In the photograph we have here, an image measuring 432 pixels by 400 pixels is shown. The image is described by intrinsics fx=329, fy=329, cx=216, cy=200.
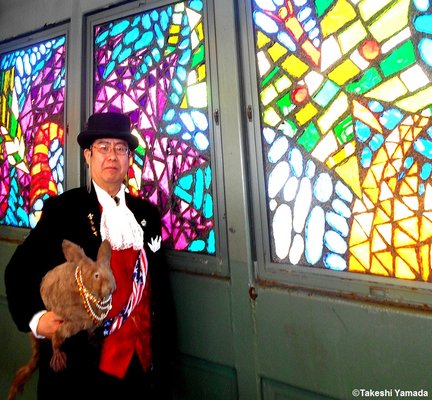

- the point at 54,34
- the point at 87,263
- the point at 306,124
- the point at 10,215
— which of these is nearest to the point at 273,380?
the point at 87,263

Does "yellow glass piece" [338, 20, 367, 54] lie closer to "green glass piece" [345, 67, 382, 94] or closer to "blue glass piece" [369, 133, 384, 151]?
"green glass piece" [345, 67, 382, 94]

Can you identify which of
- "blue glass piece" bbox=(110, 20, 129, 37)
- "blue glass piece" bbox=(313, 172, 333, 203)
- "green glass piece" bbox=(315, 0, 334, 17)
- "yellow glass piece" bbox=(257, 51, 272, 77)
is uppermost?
"blue glass piece" bbox=(110, 20, 129, 37)

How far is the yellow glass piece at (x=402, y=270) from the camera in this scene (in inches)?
40.4

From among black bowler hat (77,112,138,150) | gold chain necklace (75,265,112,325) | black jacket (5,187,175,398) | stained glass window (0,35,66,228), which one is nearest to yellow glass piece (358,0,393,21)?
black bowler hat (77,112,138,150)

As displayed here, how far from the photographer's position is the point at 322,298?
1132 mm

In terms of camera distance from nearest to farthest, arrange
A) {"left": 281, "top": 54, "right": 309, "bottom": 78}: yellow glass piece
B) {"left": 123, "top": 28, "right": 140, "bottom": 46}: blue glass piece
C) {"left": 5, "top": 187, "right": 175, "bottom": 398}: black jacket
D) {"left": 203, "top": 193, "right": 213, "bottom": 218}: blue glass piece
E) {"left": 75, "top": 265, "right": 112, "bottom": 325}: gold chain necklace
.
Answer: {"left": 75, "top": 265, "right": 112, "bottom": 325}: gold chain necklace → {"left": 5, "top": 187, "right": 175, "bottom": 398}: black jacket → {"left": 281, "top": 54, "right": 309, "bottom": 78}: yellow glass piece → {"left": 203, "top": 193, "right": 213, "bottom": 218}: blue glass piece → {"left": 123, "top": 28, "right": 140, "bottom": 46}: blue glass piece

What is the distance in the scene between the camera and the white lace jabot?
1.07 metres

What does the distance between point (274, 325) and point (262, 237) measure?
0.32 m

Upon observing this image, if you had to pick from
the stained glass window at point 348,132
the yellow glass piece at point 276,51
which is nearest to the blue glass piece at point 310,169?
the stained glass window at point 348,132

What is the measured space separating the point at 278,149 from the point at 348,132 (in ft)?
0.83

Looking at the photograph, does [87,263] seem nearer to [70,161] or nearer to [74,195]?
[74,195]

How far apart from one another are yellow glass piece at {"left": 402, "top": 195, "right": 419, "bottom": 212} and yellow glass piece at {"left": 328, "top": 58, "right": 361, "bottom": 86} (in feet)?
1.46

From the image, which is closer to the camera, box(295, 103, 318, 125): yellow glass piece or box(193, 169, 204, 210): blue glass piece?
box(295, 103, 318, 125): yellow glass piece

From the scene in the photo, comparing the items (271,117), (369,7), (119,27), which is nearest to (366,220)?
(271,117)
